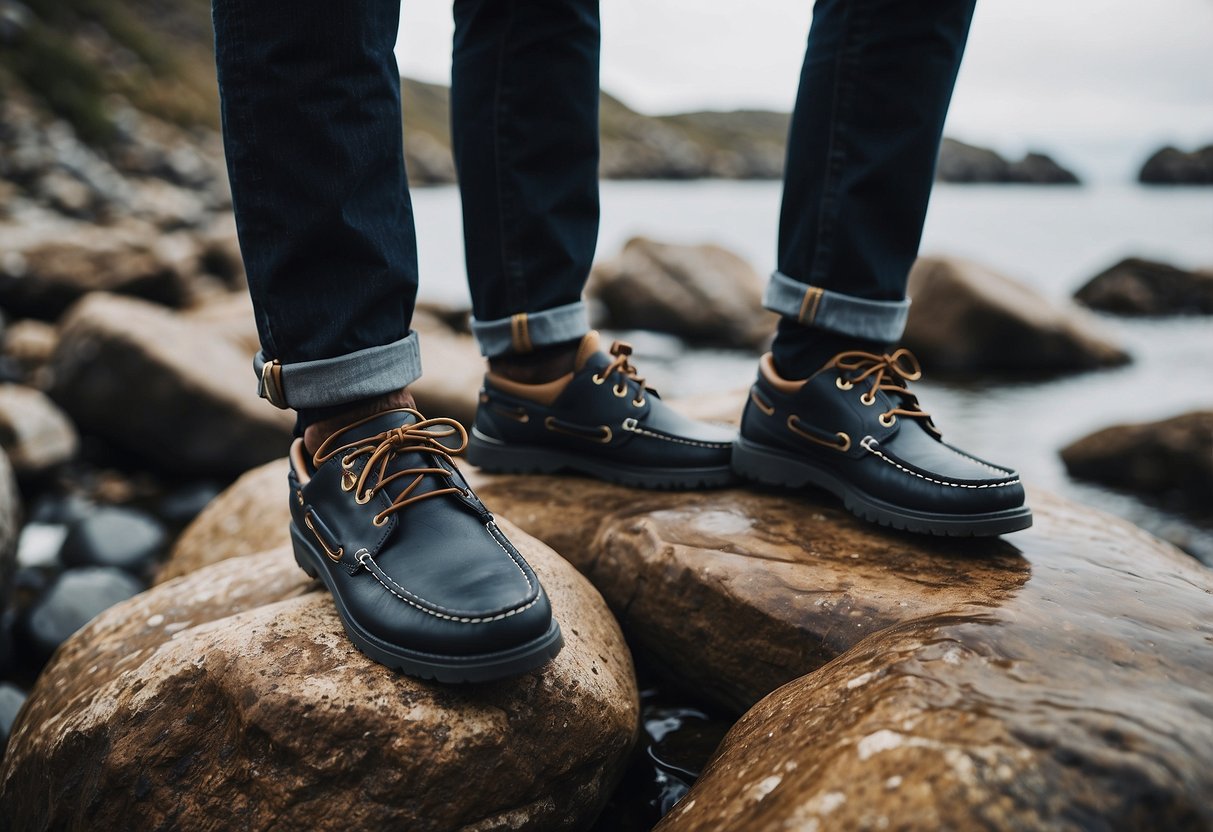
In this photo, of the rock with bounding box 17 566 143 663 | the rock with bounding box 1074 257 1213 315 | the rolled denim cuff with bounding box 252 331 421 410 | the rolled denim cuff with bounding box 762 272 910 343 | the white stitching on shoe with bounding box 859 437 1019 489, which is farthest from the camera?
the rock with bounding box 1074 257 1213 315

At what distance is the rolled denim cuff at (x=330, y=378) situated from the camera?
133 centimetres

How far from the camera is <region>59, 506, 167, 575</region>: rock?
3012 mm

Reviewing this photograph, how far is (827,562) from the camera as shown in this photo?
161 cm

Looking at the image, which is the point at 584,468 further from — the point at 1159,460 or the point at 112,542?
the point at 1159,460

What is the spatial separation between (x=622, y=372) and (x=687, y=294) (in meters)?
5.87

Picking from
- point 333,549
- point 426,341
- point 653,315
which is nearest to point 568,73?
point 333,549

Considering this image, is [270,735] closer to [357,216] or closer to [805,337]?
[357,216]

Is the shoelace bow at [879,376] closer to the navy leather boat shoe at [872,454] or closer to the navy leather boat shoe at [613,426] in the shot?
the navy leather boat shoe at [872,454]

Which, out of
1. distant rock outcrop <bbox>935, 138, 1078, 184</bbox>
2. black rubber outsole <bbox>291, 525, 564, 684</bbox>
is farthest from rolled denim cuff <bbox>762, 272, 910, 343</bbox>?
distant rock outcrop <bbox>935, 138, 1078, 184</bbox>

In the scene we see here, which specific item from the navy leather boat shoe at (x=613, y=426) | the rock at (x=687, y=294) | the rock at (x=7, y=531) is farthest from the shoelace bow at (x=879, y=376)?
the rock at (x=687, y=294)

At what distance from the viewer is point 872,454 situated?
1.66 meters

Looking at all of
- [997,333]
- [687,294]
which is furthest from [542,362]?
[687,294]

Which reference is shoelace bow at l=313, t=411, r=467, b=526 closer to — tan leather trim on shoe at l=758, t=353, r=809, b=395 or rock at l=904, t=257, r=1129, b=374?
tan leather trim on shoe at l=758, t=353, r=809, b=395

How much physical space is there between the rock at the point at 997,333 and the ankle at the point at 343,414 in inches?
217
